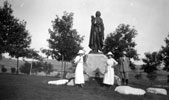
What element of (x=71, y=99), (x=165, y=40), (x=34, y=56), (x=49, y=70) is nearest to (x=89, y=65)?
(x=71, y=99)

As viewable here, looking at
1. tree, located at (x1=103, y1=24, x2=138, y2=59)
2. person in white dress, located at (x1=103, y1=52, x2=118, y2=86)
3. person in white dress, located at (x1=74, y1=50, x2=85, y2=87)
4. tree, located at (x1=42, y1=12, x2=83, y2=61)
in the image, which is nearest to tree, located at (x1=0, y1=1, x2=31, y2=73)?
tree, located at (x1=42, y1=12, x2=83, y2=61)

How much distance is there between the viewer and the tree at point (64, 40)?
Answer: 22.5m

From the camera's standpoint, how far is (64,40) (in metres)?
22.7

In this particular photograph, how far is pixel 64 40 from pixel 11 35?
6.39 meters

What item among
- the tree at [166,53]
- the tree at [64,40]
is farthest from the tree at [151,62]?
the tree at [64,40]

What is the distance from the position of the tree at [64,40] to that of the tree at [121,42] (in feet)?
40.7

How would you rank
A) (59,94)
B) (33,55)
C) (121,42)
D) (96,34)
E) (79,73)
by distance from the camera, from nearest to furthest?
(59,94)
(79,73)
(96,34)
(33,55)
(121,42)

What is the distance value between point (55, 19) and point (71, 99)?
783 inches

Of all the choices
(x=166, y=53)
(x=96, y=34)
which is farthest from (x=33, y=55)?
(x=166, y=53)

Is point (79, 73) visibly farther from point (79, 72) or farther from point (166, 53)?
point (166, 53)

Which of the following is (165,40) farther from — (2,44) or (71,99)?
(71,99)

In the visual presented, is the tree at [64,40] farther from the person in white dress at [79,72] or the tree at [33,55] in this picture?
the person in white dress at [79,72]

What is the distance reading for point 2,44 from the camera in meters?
20.4

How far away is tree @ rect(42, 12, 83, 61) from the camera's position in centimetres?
2253
